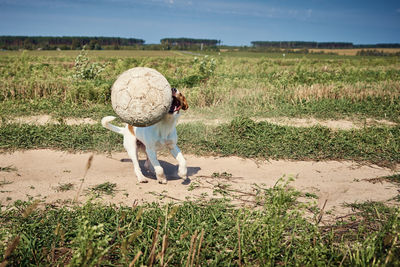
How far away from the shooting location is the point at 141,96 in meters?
4.12

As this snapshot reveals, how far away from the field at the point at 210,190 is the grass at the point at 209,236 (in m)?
0.02

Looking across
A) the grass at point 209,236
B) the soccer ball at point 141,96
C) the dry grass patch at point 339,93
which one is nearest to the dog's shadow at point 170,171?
the grass at point 209,236

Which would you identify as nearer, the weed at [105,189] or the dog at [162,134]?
the dog at [162,134]

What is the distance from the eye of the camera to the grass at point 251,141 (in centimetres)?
712

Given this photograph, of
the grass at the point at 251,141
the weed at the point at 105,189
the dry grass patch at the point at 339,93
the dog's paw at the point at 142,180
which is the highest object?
the dry grass patch at the point at 339,93

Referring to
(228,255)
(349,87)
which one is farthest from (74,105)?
(349,87)

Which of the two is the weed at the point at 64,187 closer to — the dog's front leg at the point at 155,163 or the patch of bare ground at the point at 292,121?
the dog's front leg at the point at 155,163

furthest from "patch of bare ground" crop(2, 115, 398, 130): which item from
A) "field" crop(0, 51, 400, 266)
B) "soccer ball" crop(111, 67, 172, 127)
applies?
"soccer ball" crop(111, 67, 172, 127)

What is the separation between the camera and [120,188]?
208 inches

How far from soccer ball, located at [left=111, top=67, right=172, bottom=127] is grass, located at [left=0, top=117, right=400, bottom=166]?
3134 millimetres

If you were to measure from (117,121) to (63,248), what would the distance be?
6.71 metres

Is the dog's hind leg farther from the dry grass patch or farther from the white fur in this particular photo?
the dry grass patch

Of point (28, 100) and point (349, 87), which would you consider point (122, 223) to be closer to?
point (28, 100)

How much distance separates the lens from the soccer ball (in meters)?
4.13
